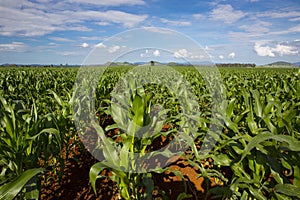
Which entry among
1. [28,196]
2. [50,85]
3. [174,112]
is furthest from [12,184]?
[50,85]

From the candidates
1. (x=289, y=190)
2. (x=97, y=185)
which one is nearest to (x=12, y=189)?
(x=289, y=190)

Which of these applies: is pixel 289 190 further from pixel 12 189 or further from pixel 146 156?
pixel 12 189

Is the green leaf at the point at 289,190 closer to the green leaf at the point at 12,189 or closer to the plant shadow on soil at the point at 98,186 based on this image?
the plant shadow on soil at the point at 98,186

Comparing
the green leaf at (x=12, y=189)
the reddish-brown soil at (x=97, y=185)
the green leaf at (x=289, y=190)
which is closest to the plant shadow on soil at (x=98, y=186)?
the reddish-brown soil at (x=97, y=185)

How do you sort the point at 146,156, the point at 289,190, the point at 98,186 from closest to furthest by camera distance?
the point at 289,190 < the point at 146,156 < the point at 98,186

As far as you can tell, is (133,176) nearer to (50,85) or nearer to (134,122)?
(134,122)

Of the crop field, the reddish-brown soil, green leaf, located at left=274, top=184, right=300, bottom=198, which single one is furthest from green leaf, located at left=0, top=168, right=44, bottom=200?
green leaf, located at left=274, top=184, right=300, bottom=198

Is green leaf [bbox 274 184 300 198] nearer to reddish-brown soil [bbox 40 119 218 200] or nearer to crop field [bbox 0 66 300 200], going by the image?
crop field [bbox 0 66 300 200]

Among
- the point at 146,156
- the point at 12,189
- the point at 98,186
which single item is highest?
the point at 12,189

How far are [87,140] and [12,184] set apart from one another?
2.93m

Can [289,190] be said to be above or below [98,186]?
above

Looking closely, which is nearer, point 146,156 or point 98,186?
point 146,156

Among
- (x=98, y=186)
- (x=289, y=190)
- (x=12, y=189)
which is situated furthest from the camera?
(x=98, y=186)

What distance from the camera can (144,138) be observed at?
2289mm
